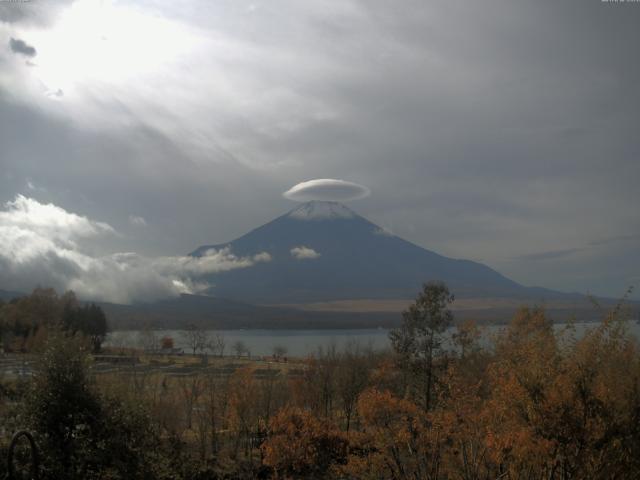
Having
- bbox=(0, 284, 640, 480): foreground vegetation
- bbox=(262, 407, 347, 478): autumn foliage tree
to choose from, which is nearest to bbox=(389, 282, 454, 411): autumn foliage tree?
bbox=(0, 284, 640, 480): foreground vegetation

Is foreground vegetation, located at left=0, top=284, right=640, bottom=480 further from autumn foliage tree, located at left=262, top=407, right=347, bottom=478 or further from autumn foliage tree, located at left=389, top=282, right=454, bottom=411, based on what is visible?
autumn foliage tree, located at left=389, top=282, right=454, bottom=411

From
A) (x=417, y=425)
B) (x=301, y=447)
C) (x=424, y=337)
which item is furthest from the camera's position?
(x=424, y=337)

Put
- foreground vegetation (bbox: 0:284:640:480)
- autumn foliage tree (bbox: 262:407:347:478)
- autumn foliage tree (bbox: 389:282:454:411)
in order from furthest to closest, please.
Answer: autumn foliage tree (bbox: 389:282:454:411) < autumn foliage tree (bbox: 262:407:347:478) < foreground vegetation (bbox: 0:284:640:480)

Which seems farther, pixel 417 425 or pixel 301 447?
pixel 301 447

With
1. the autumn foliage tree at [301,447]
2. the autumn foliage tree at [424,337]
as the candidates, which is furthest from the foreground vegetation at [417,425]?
the autumn foliage tree at [424,337]

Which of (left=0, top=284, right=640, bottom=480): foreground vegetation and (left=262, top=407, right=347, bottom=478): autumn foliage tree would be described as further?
(left=262, top=407, right=347, bottom=478): autumn foliage tree

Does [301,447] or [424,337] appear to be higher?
[424,337]

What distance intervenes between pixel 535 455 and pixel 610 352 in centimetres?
296

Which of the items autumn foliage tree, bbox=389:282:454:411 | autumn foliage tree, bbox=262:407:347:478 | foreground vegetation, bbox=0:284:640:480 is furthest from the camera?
autumn foliage tree, bbox=389:282:454:411

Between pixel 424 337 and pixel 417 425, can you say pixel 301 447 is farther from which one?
pixel 424 337

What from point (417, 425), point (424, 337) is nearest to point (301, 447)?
point (417, 425)

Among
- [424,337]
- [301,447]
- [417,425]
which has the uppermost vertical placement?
[424,337]

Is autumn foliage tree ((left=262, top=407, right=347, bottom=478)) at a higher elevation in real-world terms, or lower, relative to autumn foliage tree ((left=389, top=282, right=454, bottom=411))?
lower

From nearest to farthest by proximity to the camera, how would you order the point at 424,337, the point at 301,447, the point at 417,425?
the point at 417,425
the point at 301,447
the point at 424,337
